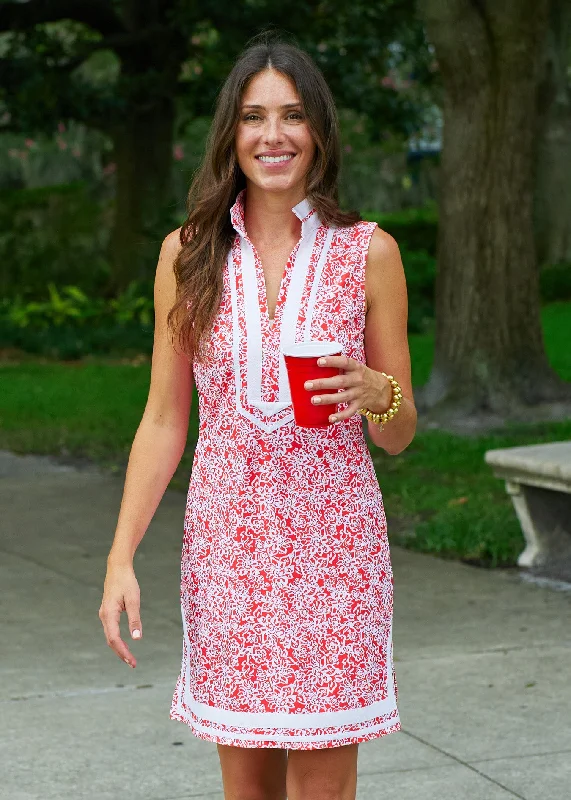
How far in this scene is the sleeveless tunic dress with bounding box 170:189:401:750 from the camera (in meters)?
2.71

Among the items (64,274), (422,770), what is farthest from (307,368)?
(64,274)

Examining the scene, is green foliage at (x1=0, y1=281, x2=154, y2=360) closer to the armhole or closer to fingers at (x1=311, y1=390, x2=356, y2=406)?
the armhole

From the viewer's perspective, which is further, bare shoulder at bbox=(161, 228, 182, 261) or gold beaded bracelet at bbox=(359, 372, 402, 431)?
bare shoulder at bbox=(161, 228, 182, 261)

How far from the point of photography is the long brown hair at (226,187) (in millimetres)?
2770

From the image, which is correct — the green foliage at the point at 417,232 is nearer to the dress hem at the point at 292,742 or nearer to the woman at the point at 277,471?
the woman at the point at 277,471

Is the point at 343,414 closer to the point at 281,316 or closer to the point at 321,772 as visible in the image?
the point at 281,316

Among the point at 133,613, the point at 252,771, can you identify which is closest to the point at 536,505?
the point at 252,771

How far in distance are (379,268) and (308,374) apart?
→ 0.46m

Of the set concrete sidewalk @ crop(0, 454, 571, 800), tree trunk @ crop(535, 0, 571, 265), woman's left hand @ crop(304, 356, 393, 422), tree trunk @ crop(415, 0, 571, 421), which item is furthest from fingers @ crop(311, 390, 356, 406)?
tree trunk @ crop(535, 0, 571, 265)

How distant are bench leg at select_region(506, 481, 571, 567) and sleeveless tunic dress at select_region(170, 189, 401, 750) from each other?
4054 millimetres

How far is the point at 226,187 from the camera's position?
2879mm

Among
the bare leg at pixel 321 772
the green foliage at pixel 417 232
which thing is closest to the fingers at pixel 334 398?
the bare leg at pixel 321 772

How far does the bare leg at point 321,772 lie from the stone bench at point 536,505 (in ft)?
12.9

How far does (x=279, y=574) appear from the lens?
2.72 metres
